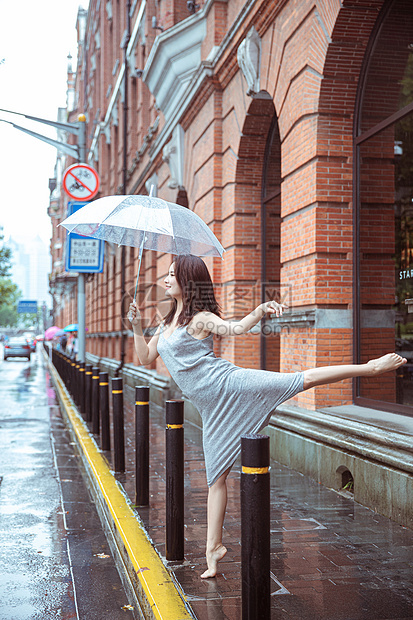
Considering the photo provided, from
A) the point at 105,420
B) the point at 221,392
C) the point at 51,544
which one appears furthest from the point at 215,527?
the point at 105,420

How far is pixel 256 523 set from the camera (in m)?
2.84

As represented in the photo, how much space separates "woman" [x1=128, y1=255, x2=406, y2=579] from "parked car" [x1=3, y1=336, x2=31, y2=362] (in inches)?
1850

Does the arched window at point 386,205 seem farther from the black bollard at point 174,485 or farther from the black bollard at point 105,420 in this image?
the black bollard at point 105,420

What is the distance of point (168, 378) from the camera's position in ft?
47.3

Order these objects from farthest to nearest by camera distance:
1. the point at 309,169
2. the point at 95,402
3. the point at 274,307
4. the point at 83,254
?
the point at 83,254, the point at 95,402, the point at 309,169, the point at 274,307

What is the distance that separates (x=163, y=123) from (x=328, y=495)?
12309 mm

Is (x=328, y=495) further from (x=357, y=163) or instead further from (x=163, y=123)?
(x=163, y=123)

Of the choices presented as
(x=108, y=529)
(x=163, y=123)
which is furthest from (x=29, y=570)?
(x=163, y=123)

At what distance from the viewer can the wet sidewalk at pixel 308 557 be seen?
3576 millimetres

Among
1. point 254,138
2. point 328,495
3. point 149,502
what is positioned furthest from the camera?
point 254,138

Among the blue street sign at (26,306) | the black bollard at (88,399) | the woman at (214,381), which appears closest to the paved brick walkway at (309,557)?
the woman at (214,381)

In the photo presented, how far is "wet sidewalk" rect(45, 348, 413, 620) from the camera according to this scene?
3576 mm

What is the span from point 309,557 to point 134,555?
112 centimetres

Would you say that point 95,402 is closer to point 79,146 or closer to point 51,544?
point 51,544
